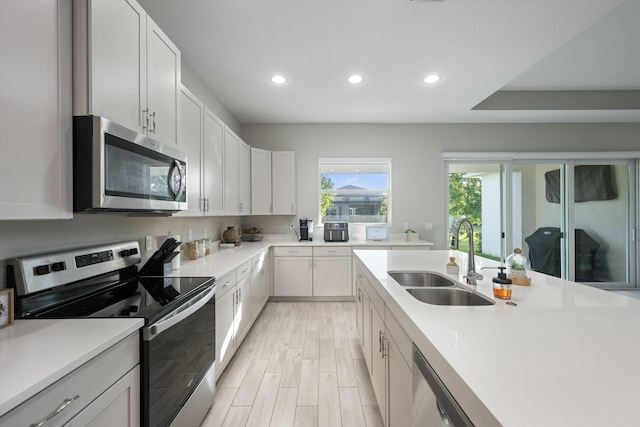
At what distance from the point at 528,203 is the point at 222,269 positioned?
15.5 ft

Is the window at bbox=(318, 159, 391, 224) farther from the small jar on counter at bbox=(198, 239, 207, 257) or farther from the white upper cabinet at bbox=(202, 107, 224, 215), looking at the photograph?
the small jar on counter at bbox=(198, 239, 207, 257)

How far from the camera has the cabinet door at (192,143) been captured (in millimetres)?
1979

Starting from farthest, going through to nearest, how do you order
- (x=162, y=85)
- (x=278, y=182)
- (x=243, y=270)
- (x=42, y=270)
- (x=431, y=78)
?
(x=278, y=182)
(x=431, y=78)
(x=243, y=270)
(x=162, y=85)
(x=42, y=270)

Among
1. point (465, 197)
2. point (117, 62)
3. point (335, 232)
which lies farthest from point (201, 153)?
point (465, 197)

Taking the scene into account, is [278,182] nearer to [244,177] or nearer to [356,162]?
[244,177]

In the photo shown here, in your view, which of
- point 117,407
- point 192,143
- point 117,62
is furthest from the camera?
point 192,143

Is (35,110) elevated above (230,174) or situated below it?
below

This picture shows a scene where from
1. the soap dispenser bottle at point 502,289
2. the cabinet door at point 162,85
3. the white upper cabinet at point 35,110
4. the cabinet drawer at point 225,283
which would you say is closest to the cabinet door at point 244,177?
the cabinet drawer at point 225,283

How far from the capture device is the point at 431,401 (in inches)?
31.3

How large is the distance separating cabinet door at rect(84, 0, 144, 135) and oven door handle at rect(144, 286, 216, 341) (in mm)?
911

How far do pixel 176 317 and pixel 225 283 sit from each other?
2.59 feet

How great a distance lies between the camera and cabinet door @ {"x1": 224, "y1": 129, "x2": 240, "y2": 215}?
288 cm

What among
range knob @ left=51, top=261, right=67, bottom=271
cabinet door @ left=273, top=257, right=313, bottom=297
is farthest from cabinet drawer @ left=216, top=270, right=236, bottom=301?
cabinet door @ left=273, top=257, right=313, bottom=297

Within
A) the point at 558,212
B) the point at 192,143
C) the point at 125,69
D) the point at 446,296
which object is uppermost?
the point at 125,69
